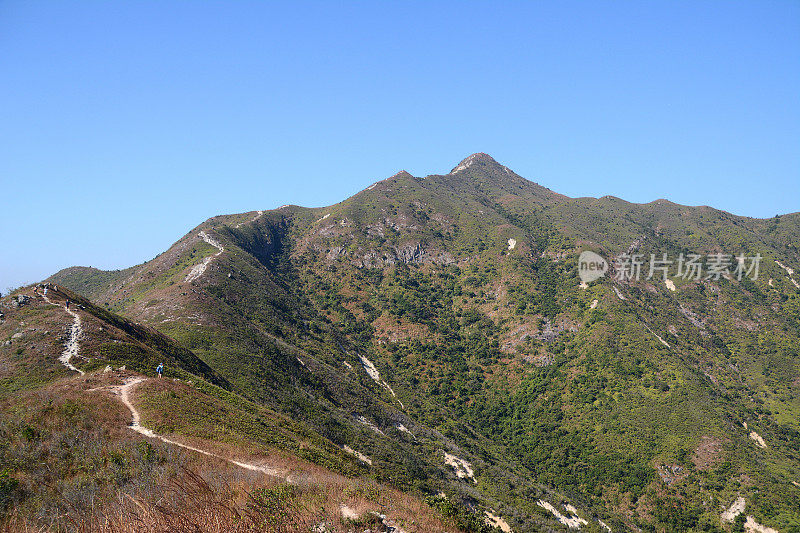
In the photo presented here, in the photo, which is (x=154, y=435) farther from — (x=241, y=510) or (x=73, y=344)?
(x=73, y=344)

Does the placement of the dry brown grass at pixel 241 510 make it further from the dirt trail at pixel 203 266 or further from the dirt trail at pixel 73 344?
the dirt trail at pixel 203 266

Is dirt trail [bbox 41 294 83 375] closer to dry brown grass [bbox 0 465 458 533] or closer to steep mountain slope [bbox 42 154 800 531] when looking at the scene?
steep mountain slope [bbox 42 154 800 531]

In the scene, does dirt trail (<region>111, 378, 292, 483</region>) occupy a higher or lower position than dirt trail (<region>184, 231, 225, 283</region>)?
lower

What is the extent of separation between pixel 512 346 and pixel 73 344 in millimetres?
86734

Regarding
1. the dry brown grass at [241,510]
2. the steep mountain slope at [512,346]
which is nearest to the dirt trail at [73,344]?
the steep mountain slope at [512,346]

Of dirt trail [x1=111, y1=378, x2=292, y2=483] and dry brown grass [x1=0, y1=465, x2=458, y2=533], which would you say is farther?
dirt trail [x1=111, y1=378, x2=292, y2=483]

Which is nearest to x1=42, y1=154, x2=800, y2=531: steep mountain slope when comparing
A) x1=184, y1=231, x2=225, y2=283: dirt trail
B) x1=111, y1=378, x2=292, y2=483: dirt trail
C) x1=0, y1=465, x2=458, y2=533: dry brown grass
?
x1=184, y1=231, x2=225, y2=283: dirt trail

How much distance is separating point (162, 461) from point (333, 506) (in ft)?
29.6

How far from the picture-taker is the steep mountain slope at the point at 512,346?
56000 mm

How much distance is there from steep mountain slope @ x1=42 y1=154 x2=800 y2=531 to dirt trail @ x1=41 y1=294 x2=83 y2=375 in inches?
651

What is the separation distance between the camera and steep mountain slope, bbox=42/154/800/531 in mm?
56000

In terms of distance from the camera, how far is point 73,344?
35.3 metres

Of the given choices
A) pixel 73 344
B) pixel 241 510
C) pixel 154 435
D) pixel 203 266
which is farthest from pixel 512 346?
pixel 241 510

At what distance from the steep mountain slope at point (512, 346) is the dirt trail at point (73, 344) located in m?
16.5
